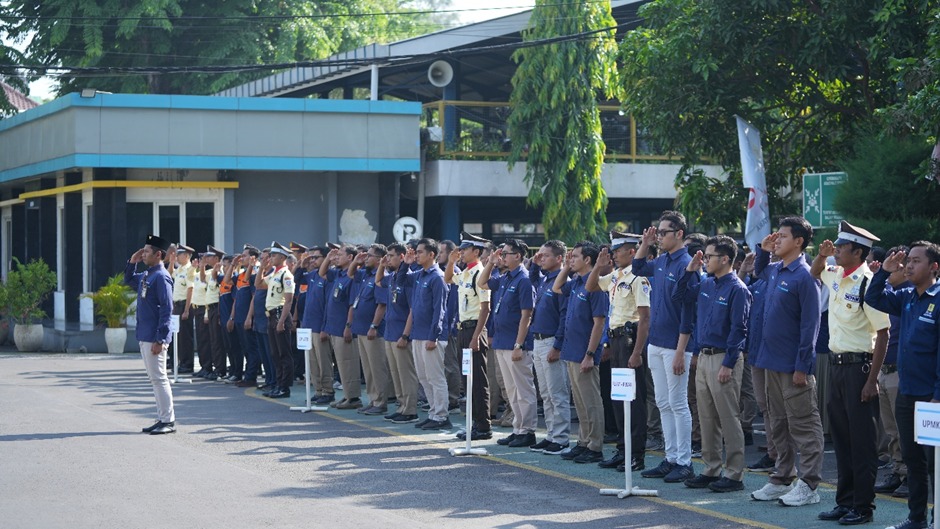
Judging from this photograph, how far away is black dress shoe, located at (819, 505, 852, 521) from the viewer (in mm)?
9711

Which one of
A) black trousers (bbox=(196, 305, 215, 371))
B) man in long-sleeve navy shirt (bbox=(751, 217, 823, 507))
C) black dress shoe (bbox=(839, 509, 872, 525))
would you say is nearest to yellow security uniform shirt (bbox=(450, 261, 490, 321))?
man in long-sleeve navy shirt (bbox=(751, 217, 823, 507))

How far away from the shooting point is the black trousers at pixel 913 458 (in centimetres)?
915

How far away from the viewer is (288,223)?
32.8 meters

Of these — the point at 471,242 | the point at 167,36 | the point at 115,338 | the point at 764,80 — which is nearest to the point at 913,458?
the point at 471,242

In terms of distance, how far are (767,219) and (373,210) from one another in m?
16.7

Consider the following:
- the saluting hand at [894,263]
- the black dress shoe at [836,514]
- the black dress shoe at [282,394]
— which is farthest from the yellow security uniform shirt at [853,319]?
the black dress shoe at [282,394]

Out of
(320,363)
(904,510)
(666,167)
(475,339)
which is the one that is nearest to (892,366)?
(904,510)

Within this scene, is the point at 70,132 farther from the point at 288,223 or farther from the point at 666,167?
the point at 666,167

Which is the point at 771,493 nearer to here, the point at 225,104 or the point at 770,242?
the point at 770,242

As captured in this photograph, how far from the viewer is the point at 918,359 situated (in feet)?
29.6

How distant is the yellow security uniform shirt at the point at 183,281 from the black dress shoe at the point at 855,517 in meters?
15.8

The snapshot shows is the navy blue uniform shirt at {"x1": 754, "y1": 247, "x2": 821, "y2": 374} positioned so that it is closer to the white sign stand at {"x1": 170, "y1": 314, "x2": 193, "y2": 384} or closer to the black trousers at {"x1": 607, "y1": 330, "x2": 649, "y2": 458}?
the black trousers at {"x1": 607, "y1": 330, "x2": 649, "y2": 458}

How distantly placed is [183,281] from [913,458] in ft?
54.1

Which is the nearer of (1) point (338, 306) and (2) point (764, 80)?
(1) point (338, 306)
